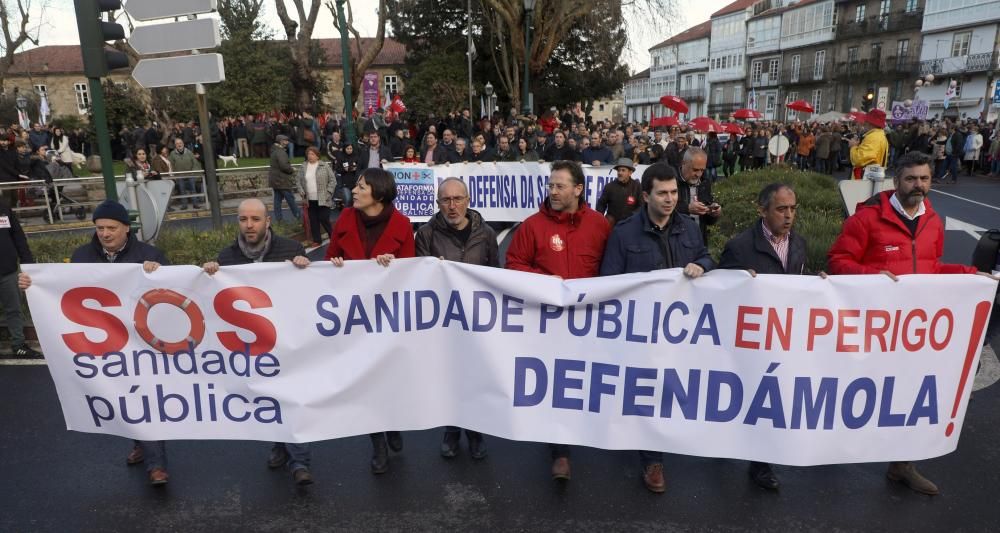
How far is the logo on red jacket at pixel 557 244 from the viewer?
4043 millimetres

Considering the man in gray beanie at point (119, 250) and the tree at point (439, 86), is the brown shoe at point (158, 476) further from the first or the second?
the tree at point (439, 86)

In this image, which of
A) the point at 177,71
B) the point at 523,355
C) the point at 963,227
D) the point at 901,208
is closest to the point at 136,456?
the point at 523,355

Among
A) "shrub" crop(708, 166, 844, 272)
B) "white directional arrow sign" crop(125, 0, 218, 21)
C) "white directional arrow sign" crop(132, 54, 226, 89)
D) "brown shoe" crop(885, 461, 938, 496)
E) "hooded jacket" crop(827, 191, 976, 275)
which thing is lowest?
"brown shoe" crop(885, 461, 938, 496)

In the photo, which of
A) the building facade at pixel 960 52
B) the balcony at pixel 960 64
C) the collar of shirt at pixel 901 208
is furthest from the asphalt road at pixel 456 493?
the balcony at pixel 960 64

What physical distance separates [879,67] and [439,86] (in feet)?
135

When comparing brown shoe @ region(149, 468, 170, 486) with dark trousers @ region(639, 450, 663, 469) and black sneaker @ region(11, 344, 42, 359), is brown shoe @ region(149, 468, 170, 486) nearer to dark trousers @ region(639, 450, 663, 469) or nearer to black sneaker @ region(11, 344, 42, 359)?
dark trousers @ region(639, 450, 663, 469)

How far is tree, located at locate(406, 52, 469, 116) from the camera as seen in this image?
34625 millimetres

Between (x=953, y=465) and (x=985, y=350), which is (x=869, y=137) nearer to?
(x=985, y=350)

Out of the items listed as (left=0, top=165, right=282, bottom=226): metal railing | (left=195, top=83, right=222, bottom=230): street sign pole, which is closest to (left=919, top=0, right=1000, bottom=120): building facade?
(left=0, top=165, right=282, bottom=226): metal railing

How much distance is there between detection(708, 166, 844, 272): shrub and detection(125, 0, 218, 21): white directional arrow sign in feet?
19.0

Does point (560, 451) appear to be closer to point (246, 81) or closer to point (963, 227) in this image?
point (963, 227)

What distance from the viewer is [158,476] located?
3.90 meters

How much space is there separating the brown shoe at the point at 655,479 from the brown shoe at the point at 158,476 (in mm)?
2750

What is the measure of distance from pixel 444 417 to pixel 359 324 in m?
0.72
